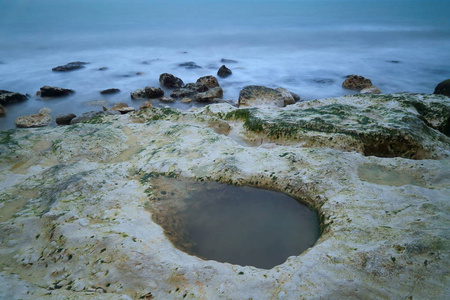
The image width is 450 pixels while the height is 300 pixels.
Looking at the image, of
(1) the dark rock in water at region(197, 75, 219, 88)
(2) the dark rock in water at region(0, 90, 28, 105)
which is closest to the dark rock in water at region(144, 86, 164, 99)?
(1) the dark rock in water at region(197, 75, 219, 88)

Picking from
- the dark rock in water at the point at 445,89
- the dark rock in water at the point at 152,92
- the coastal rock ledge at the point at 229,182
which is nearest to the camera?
the coastal rock ledge at the point at 229,182

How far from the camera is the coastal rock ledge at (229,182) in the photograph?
2123 millimetres

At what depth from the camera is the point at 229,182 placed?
3398 millimetres

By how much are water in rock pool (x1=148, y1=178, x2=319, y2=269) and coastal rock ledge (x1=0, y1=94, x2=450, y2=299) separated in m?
0.12

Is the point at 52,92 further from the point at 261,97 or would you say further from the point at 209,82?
the point at 261,97

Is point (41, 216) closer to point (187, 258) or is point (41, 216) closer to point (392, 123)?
point (187, 258)

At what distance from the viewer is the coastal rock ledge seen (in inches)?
83.6

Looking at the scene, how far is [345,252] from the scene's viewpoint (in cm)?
230

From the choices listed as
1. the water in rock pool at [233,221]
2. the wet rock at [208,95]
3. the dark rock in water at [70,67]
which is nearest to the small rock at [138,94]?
the wet rock at [208,95]

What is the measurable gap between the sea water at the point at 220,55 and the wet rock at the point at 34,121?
15.3 inches

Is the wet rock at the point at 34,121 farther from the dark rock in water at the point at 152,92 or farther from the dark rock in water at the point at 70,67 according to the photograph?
the dark rock in water at the point at 70,67

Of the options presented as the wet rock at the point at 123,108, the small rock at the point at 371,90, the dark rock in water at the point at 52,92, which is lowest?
the wet rock at the point at 123,108

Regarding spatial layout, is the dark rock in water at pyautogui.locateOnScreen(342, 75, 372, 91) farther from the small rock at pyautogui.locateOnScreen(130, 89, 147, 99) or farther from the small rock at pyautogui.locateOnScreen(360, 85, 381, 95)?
the small rock at pyautogui.locateOnScreen(130, 89, 147, 99)

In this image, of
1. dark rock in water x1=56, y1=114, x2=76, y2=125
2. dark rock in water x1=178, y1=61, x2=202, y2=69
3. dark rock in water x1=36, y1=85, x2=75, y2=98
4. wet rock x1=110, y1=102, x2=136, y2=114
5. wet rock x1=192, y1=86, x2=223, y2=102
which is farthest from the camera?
dark rock in water x1=178, y1=61, x2=202, y2=69
